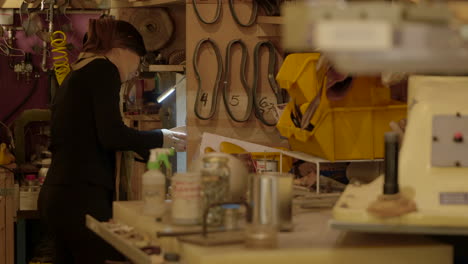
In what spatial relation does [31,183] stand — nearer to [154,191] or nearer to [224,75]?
[224,75]

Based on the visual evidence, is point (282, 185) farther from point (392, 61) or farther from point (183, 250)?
point (392, 61)

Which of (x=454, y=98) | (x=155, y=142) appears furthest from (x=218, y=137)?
(x=454, y=98)

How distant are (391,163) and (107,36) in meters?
2.14

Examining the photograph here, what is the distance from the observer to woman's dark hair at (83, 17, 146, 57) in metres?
3.90

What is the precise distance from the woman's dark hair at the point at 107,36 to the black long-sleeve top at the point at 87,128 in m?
0.13

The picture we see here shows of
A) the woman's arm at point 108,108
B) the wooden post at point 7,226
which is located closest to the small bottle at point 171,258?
the woman's arm at point 108,108

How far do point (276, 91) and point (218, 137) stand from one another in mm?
539

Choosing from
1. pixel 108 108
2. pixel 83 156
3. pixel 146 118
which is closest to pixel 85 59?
pixel 108 108

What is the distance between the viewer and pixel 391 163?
2162mm

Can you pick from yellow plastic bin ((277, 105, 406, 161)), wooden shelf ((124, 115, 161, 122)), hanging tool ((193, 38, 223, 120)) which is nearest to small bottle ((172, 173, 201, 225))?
yellow plastic bin ((277, 105, 406, 161))

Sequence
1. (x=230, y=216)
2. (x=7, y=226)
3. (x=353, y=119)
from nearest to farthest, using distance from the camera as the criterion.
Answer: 1. (x=230, y=216)
2. (x=353, y=119)
3. (x=7, y=226)

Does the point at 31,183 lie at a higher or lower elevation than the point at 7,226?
higher

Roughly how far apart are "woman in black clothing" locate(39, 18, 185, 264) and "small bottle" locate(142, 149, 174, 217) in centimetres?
100

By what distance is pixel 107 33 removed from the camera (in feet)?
12.9
